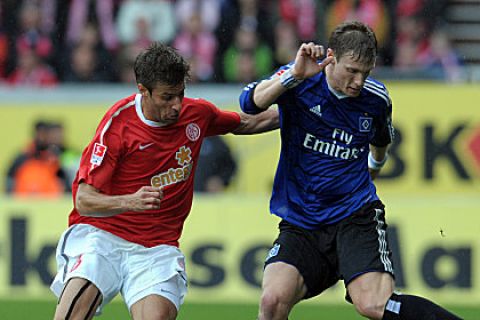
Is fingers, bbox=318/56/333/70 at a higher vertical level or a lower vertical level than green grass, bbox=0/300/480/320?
higher

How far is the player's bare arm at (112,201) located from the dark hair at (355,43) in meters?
1.35

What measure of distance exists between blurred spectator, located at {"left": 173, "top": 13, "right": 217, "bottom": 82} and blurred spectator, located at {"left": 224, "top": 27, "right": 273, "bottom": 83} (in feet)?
0.87

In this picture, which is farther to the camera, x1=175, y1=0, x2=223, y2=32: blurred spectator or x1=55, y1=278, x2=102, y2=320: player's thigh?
x1=175, y1=0, x2=223, y2=32: blurred spectator

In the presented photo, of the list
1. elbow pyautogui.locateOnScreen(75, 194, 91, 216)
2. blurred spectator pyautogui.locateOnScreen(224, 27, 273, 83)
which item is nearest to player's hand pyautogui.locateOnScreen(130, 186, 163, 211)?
elbow pyautogui.locateOnScreen(75, 194, 91, 216)

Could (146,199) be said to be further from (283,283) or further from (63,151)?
(63,151)

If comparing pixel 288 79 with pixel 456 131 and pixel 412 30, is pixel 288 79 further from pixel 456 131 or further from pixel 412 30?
pixel 412 30

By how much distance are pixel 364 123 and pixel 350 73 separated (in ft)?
1.50

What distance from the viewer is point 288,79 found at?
6863mm

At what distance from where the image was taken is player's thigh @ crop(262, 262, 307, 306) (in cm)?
688

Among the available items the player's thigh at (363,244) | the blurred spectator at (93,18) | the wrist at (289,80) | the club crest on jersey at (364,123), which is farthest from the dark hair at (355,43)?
the blurred spectator at (93,18)

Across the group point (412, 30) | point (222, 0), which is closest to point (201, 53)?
point (222, 0)

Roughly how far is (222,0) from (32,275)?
475cm

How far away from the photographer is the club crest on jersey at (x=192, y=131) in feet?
23.5

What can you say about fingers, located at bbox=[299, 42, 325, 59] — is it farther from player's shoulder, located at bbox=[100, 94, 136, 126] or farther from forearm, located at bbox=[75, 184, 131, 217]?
forearm, located at bbox=[75, 184, 131, 217]
